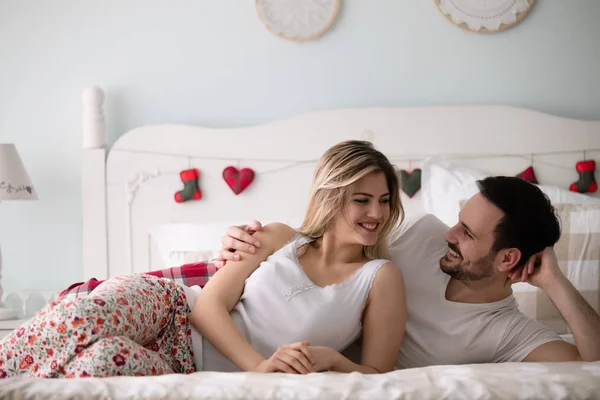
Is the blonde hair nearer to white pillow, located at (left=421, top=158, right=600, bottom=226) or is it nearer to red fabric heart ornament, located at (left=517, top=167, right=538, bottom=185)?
white pillow, located at (left=421, top=158, right=600, bottom=226)

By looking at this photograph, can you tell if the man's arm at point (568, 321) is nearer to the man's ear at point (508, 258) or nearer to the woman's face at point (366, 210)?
the man's ear at point (508, 258)

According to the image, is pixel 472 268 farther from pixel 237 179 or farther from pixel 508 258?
pixel 237 179

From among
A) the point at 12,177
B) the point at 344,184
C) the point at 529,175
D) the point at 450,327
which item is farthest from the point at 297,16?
A: the point at 450,327

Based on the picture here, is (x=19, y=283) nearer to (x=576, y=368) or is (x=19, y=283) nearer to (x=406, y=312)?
(x=406, y=312)

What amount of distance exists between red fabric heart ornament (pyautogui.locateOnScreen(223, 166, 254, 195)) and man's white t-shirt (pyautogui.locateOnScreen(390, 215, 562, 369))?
105 centimetres

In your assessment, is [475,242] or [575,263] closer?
[475,242]

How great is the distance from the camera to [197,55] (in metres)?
2.92

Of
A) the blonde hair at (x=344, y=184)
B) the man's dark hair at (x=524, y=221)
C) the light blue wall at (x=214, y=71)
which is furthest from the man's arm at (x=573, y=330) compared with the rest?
the light blue wall at (x=214, y=71)

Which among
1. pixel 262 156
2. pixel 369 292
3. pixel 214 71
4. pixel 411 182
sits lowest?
pixel 369 292

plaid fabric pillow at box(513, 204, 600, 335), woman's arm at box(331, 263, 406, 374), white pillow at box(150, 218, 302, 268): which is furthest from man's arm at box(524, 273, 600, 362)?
white pillow at box(150, 218, 302, 268)

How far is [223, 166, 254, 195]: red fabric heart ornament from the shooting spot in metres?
2.71

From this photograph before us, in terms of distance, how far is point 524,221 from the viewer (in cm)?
163

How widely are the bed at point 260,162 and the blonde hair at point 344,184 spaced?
0.77 meters

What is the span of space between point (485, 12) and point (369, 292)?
163 centimetres
